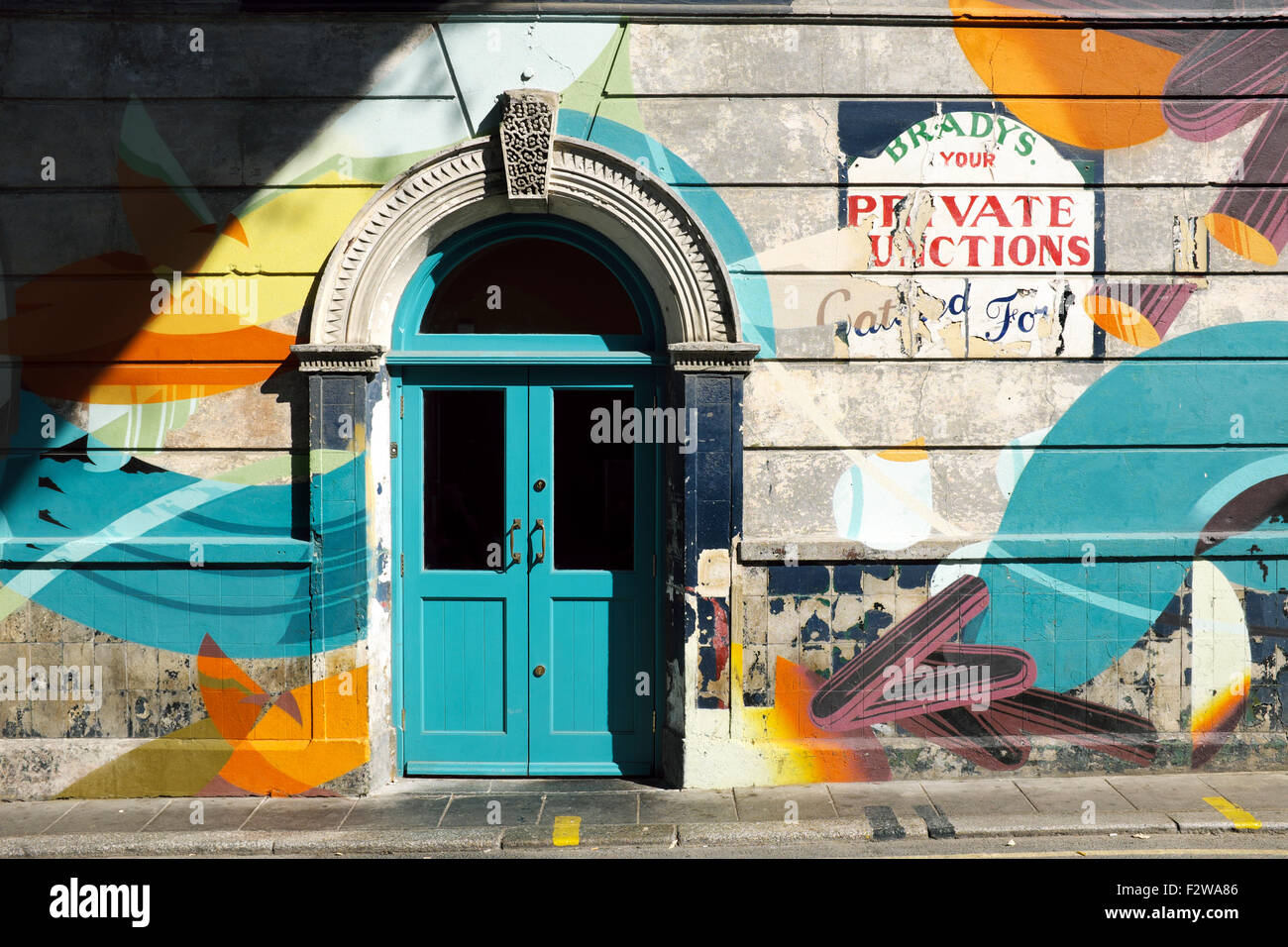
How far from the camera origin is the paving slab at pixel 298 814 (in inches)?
242

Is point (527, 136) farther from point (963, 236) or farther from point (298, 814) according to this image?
point (298, 814)

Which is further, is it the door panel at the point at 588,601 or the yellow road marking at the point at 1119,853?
the door panel at the point at 588,601

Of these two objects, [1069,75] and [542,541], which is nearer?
[1069,75]

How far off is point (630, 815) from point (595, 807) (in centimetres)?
25

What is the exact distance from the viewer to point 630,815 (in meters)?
6.32

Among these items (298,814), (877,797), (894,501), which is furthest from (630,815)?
(894,501)

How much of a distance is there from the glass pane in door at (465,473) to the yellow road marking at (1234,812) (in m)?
4.64

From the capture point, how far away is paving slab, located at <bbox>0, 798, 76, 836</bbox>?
A: 6.14 metres

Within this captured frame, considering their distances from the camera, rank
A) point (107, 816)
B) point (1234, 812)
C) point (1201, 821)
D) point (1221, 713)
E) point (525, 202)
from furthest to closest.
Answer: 1. point (1221, 713)
2. point (525, 202)
3. point (107, 816)
4. point (1234, 812)
5. point (1201, 821)

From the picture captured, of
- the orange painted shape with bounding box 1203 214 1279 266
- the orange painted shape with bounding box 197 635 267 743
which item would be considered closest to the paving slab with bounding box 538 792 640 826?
the orange painted shape with bounding box 197 635 267 743

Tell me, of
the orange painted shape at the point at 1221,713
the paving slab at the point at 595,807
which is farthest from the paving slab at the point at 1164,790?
the paving slab at the point at 595,807

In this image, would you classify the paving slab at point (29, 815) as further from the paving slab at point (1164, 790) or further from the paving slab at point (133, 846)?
the paving slab at point (1164, 790)

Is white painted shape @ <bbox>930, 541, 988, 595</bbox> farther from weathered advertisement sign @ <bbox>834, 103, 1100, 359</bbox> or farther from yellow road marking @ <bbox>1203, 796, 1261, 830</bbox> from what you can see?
yellow road marking @ <bbox>1203, 796, 1261, 830</bbox>

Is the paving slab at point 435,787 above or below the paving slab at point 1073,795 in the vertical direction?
below
